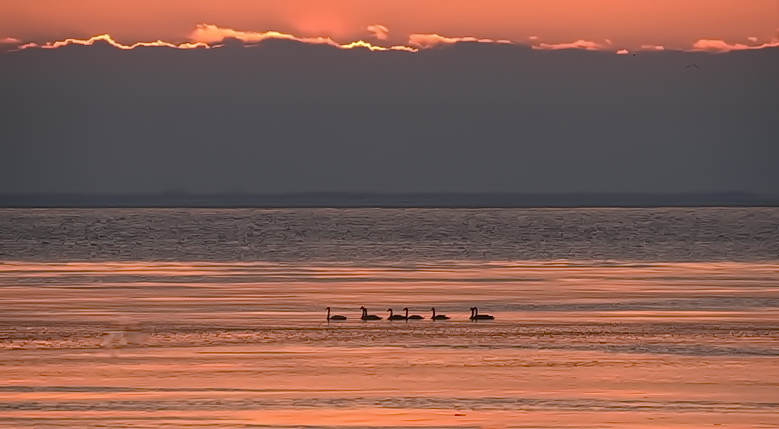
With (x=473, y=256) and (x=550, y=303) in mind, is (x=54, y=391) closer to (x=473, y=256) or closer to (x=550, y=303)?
(x=550, y=303)

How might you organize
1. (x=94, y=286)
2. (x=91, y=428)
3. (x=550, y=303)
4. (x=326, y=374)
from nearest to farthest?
(x=91, y=428) → (x=326, y=374) → (x=550, y=303) → (x=94, y=286)

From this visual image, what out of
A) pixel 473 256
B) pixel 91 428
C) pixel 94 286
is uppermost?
pixel 473 256

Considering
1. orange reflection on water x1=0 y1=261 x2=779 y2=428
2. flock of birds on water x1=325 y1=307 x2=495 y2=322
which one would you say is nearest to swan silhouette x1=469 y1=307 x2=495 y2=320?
flock of birds on water x1=325 y1=307 x2=495 y2=322

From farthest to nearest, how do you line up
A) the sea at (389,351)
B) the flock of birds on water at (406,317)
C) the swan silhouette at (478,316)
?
the swan silhouette at (478,316) → the flock of birds on water at (406,317) → the sea at (389,351)

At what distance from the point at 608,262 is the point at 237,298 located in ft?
108

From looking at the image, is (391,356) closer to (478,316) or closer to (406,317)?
(406,317)

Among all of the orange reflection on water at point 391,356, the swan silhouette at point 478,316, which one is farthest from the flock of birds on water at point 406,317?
the orange reflection on water at point 391,356

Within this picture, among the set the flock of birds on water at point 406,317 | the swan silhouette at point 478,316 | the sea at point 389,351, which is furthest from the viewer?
the swan silhouette at point 478,316

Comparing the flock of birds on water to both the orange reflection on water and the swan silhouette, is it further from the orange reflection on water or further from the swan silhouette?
the orange reflection on water

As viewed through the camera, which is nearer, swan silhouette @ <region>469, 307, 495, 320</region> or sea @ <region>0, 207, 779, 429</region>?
sea @ <region>0, 207, 779, 429</region>

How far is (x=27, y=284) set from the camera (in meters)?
52.8

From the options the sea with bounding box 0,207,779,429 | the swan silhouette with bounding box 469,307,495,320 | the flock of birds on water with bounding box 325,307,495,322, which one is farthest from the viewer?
the swan silhouette with bounding box 469,307,495,320

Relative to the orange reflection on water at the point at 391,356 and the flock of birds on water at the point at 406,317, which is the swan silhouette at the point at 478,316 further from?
the orange reflection on water at the point at 391,356

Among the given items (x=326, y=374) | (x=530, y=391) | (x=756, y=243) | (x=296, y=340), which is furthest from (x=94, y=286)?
(x=756, y=243)
